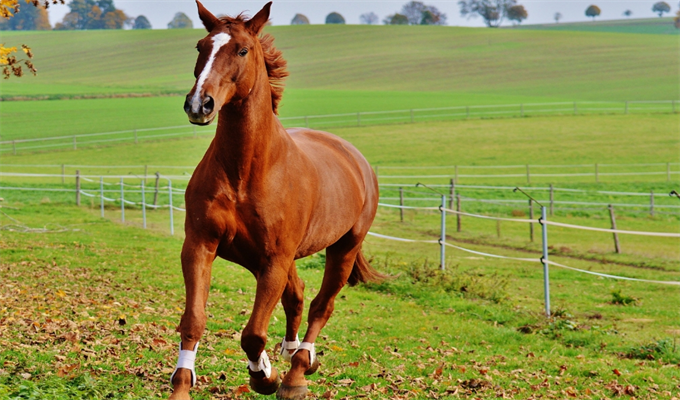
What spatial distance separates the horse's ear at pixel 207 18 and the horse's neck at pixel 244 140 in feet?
1.38

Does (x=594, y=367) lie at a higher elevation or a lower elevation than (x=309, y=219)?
lower

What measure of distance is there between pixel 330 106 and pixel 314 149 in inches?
2095

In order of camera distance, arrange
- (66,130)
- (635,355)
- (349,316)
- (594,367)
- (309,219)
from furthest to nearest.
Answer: (66,130), (349,316), (635,355), (594,367), (309,219)

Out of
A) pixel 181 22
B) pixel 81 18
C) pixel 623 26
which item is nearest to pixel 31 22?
pixel 81 18

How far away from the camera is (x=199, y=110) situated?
11.7 feet

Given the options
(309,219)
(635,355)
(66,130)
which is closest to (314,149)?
(309,219)

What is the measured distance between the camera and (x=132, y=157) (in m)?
38.8

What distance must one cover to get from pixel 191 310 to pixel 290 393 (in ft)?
4.98

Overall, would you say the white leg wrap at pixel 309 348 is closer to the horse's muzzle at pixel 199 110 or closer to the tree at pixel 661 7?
the horse's muzzle at pixel 199 110

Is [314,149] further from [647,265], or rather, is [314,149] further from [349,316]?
[647,265]

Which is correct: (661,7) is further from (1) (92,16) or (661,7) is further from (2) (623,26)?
(1) (92,16)

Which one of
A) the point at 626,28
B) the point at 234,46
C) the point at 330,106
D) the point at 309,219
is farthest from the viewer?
the point at 626,28

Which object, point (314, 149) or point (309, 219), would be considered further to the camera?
point (314, 149)

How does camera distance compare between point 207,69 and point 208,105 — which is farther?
point 207,69
